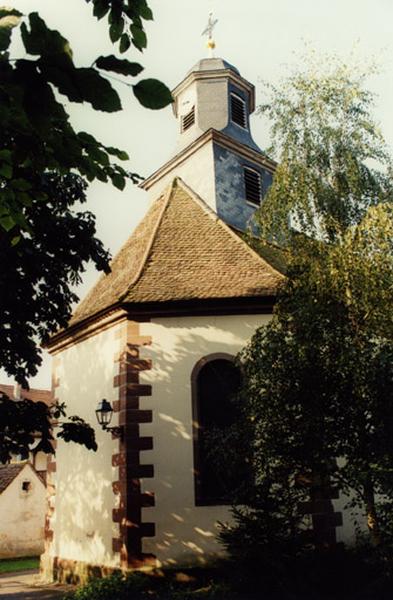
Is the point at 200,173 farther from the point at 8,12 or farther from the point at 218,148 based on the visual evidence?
the point at 8,12

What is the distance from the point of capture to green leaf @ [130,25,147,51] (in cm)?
232

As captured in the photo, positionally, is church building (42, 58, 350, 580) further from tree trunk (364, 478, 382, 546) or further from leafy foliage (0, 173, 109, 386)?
tree trunk (364, 478, 382, 546)

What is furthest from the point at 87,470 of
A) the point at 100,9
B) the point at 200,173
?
the point at 100,9

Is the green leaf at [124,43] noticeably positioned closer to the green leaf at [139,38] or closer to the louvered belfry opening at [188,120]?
the green leaf at [139,38]

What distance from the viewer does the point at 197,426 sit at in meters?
10.5

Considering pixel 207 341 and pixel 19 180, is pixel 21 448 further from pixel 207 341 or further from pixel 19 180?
pixel 19 180

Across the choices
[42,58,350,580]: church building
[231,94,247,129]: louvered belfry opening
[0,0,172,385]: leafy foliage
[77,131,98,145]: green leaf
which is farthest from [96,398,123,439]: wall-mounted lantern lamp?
[231,94,247,129]: louvered belfry opening

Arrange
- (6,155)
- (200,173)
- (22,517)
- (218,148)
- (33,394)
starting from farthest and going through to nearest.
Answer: (33,394) < (22,517) < (200,173) < (218,148) < (6,155)

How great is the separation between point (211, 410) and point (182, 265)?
358 centimetres

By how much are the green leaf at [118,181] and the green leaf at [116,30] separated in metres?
0.65

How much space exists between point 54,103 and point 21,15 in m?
0.29

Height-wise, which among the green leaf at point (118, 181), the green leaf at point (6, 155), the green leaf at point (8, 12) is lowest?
the green leaf at point (6, 155)

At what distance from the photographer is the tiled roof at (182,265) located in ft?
37.2

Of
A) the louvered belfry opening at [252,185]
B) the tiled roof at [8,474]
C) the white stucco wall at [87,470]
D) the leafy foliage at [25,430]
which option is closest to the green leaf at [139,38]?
the leafy foliage at [25,430]
